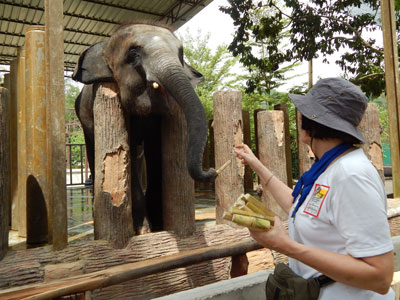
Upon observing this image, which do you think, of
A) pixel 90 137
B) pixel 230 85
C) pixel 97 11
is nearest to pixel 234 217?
pixel 90 137

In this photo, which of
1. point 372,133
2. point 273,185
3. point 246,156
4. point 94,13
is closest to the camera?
point 273,185

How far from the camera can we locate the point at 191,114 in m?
2.63

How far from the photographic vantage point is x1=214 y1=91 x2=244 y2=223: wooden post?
3514mm

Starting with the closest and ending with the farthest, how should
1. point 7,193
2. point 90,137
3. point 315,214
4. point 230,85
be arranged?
1. point 315,214
2. point 7,193
3. point 90,137
4. point 230,85

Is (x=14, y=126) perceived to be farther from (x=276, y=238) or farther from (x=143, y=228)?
(x=276, y=238)

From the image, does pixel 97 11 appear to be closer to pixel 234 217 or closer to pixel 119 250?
pixel 119 250

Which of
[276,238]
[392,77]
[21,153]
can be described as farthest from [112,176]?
[392,77]

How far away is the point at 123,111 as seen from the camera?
3.08 meters

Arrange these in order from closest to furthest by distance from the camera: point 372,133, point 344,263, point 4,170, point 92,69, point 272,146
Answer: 1. point 344,263
2. point 4,170
3. point 92,69
4. point 272,146
5. point 372,133

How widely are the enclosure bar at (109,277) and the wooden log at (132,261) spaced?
0.96 ft

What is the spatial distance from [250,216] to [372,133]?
13.1 feet

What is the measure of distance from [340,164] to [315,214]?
0.20 meters

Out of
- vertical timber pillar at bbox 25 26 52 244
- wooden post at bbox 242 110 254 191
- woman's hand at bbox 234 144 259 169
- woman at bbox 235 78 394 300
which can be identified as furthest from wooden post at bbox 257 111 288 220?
wooden post at bbox 242 110 254 191

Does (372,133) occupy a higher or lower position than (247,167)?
higher
